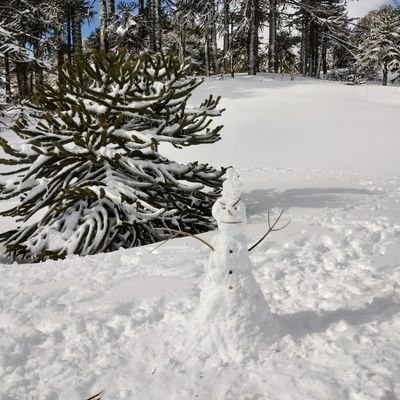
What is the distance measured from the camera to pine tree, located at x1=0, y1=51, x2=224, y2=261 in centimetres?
548

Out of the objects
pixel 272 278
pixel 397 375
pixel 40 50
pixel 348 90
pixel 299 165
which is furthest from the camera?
pixel 40 50

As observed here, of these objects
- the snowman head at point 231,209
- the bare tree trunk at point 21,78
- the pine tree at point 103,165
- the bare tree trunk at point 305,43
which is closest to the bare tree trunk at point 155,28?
the bare tree trunk at point 21,78

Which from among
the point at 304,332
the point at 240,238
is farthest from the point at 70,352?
the point at 304,332

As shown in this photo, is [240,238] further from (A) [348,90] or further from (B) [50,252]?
(A) [348,90]

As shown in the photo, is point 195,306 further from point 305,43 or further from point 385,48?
point 385,48

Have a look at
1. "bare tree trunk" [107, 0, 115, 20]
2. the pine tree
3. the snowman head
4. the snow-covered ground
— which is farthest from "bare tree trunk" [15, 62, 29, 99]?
the snowman head

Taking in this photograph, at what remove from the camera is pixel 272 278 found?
133 inches

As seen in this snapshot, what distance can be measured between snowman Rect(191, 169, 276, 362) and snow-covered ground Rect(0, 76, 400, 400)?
0.08 metres

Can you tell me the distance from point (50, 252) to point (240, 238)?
11.8ft

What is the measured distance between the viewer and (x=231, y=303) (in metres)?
2.39

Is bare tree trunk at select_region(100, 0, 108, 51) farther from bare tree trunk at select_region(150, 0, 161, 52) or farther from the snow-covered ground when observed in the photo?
the snow-covered ground

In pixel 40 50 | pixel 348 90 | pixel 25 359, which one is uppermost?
pixel 40 50

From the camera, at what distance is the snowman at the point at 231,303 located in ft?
7.68

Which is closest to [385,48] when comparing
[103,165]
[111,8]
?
[111,8]
